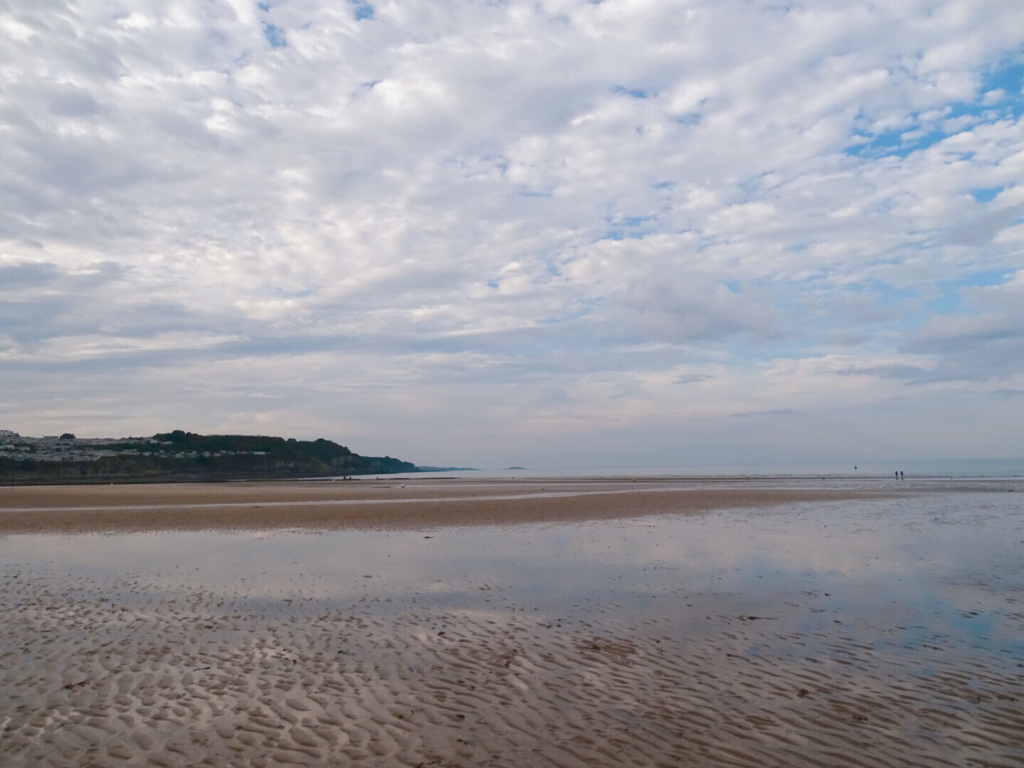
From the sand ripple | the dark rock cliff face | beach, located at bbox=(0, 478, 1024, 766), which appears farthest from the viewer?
the dark rock cliff face

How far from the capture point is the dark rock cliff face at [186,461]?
94.8m

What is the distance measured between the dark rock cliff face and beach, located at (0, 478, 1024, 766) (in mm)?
92317

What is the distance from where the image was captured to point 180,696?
7.50m

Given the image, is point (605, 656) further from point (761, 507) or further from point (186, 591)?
point (761, 507)

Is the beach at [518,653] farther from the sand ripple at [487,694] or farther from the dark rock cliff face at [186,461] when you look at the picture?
the dark rock cliff face at [186,461]

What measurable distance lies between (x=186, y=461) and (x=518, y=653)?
122m

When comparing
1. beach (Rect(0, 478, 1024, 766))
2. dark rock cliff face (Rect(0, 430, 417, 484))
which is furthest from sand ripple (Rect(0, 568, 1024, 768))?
dark rock cliff face (Rect(0, 430, 417, 484))

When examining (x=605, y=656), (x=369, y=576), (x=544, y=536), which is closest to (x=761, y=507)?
(x=544, y=536)

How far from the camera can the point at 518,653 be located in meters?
9.18

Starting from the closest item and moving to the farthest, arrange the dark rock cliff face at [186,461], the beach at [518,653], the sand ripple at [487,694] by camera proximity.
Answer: the sand ripple at [487,694] → the beach at [518,653] → the dark rock cliff face at [186,461]

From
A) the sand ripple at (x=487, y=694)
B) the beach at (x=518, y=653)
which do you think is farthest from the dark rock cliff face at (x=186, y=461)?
the sand ripple at (x=487, y=694)

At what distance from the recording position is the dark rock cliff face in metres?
94.8

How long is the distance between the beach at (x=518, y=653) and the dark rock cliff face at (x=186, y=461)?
303ft

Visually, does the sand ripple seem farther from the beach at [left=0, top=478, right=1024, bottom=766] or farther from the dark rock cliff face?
the dark rock cliff face
